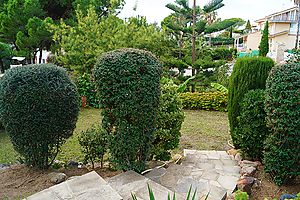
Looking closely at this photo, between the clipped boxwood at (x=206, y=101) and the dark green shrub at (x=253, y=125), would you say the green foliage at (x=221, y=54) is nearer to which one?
the clipped boxwood at (x=206, y=101)

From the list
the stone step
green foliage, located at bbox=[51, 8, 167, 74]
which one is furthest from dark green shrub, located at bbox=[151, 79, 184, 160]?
green foliage, located at bbox=[51, 8, 167, 74]

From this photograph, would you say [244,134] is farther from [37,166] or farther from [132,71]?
[37,166]

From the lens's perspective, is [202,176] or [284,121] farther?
[202,176]

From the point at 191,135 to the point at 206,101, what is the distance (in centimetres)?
333

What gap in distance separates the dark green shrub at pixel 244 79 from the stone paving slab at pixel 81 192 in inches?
107

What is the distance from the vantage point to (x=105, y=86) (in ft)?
11.8

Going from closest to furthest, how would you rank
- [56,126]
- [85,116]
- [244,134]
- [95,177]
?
[95,177] → [56,126] → [244,134] → [85,116]

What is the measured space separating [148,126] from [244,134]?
1.72 m

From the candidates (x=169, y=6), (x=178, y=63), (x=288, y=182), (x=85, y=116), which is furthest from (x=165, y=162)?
(x=169, y=6)

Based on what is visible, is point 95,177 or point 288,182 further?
point 288,182

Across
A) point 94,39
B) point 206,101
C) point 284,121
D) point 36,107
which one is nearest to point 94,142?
point 36,107

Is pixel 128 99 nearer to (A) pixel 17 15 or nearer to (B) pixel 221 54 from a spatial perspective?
(B) pixel 221 54

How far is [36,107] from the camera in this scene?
152 inches

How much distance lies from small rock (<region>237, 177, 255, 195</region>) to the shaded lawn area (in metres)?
2.25
